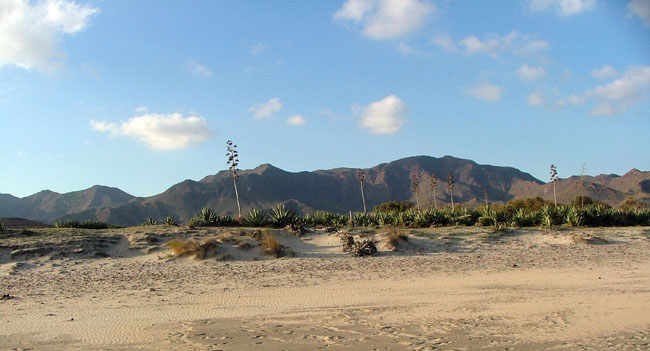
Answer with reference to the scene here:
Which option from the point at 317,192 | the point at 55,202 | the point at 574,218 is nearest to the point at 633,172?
the point at 317,192

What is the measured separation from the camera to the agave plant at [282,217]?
69.9ft

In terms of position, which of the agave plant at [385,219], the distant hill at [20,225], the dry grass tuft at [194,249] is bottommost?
the dry grass tuft at [194,249]

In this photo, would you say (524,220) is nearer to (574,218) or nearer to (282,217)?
(574,218)

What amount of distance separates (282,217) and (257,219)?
3.87 ft

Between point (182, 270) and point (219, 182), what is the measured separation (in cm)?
8620

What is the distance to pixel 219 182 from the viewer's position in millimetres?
97938

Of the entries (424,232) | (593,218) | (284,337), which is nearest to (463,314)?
(284,337)

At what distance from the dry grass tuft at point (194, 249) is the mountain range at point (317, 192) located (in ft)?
206

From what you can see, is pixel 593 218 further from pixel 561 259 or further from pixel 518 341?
pixel 518 341

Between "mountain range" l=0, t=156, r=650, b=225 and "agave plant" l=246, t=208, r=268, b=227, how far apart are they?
56.2m

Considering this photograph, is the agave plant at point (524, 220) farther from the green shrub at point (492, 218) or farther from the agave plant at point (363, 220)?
the agave plant at point (363, 220)

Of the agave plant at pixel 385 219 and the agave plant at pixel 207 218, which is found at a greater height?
the agave plant at pixel 207 218

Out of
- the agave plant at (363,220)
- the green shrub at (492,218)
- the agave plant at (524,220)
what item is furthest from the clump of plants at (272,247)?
the agave plant at (524,220)

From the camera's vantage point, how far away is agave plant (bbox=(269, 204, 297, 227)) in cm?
2130
